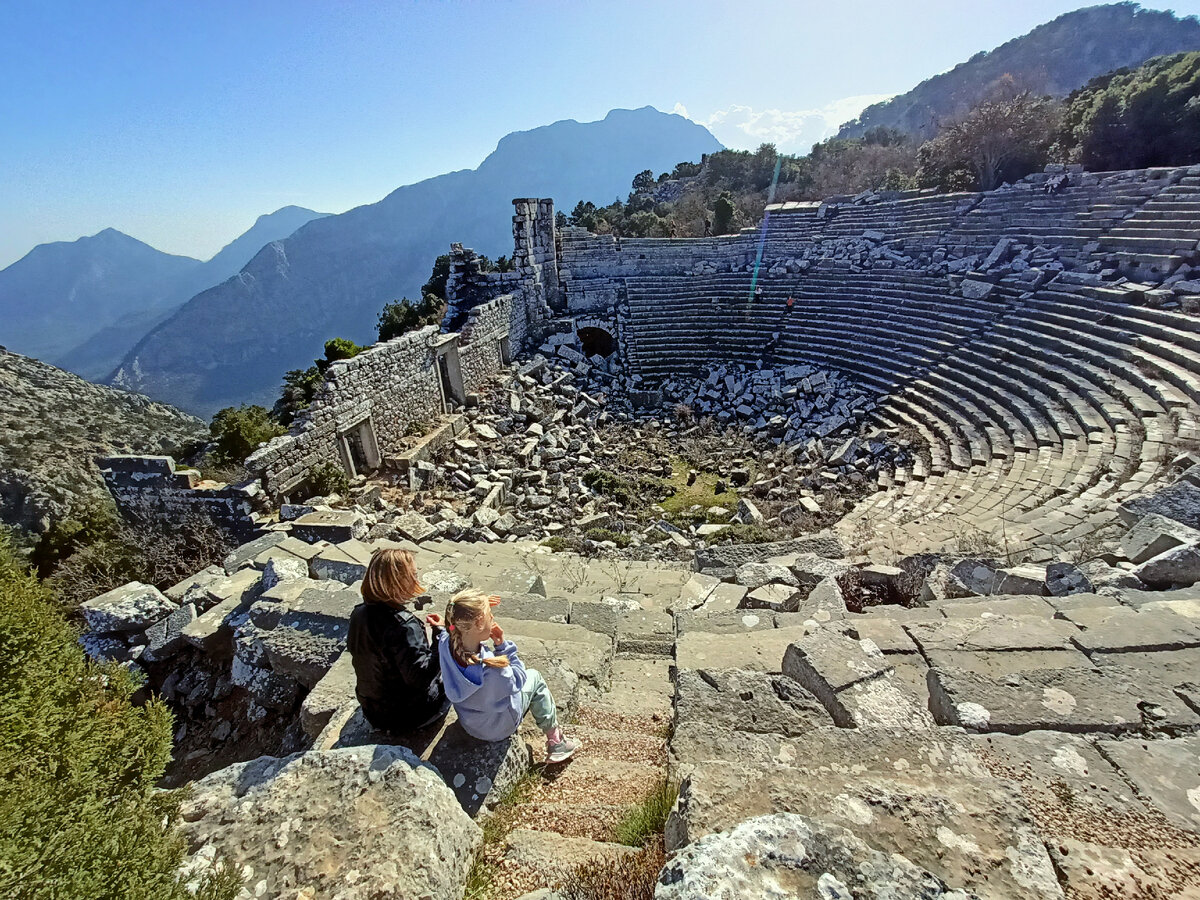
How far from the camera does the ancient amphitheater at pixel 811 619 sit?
1848mm

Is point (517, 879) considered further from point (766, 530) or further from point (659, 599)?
point (766, 530)

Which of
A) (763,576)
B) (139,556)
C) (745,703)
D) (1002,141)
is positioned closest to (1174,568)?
(763,576)

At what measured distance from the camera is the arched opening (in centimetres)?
1748

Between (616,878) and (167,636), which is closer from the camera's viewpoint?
(616,878)

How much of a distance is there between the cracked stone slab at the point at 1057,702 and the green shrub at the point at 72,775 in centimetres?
295

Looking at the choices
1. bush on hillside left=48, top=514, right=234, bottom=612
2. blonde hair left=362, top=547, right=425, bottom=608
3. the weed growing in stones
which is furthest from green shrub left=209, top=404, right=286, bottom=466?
the weed growing in stones

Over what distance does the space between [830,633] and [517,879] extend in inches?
77.9

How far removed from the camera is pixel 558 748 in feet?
9.60

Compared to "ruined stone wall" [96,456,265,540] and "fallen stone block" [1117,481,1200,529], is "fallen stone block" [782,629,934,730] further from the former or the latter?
"ruined stone wall" [96,456,265,540]

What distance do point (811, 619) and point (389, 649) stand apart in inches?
122

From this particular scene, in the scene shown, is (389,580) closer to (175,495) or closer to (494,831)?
(494,831)

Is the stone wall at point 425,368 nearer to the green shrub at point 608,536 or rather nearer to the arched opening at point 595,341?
the arched opening at point 595,341

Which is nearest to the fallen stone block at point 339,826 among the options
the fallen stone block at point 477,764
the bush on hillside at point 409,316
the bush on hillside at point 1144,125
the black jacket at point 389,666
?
the fallen stone block at point 477,764

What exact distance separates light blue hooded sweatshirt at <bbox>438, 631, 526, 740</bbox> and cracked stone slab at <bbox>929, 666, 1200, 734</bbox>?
205 centimetres
